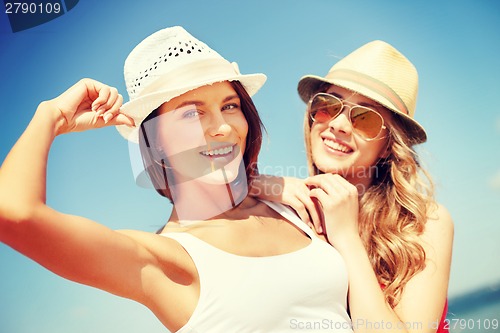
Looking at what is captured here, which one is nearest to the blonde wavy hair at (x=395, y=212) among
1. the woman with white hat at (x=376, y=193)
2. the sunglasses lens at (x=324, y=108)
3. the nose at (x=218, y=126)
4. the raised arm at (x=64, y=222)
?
the woman with white hat at (x=376, y=193)

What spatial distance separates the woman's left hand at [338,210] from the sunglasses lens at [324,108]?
26.4 inches

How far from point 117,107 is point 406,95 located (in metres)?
2.22

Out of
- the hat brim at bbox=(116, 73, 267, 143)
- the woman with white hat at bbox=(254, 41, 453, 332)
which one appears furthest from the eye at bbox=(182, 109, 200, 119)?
the woman with white hat at bbox=(254, 41, 453, 332)

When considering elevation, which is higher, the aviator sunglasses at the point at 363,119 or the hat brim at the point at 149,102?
the hat brim at the point at 149,102

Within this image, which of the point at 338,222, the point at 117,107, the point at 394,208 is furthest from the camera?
the point at 394,208

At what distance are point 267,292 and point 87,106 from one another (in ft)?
4.13

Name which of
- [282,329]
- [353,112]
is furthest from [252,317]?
[353,112]

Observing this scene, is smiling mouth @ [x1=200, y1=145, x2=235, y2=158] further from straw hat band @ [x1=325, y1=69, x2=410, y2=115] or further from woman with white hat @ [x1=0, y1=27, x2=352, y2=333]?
straw hat band @ [x1=325, y1=69, x2=410, y2=115]

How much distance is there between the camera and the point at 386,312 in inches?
111

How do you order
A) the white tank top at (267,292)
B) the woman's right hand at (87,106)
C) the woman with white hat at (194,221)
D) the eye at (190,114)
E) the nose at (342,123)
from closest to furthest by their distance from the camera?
the woman with white hat at (194,221)
the woman's right hand at (87,106)
the white tank top at (267,292)
the eye at (190,114)
the nose at (342,123)

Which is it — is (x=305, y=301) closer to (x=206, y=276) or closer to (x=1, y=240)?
(x=206, y=276)

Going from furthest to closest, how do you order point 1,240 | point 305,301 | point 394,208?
1. point 394,208
2. point 305,301
3. point 1,240

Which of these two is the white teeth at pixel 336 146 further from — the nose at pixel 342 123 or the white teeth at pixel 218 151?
the white teeth at pixel 218 151

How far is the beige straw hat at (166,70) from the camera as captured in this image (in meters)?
2.77
